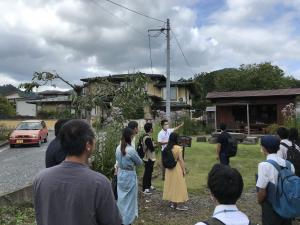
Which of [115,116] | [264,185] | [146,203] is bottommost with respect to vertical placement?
[146,203]

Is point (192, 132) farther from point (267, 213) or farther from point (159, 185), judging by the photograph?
point (267, 213)

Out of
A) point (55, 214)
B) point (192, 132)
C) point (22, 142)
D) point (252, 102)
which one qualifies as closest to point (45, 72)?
point (55, 214)

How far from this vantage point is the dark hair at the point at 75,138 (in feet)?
10.4

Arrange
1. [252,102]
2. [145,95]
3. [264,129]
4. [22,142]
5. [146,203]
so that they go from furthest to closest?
[252,102] < [264,129] < [22,142] < [145,95] < [146,203]

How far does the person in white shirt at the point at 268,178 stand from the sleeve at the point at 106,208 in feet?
8.66

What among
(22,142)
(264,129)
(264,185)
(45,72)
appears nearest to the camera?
(264,185)

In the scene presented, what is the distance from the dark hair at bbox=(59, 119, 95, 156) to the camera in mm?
3176

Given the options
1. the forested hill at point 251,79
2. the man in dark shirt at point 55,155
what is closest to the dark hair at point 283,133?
the man in dark shirt at point 55,155

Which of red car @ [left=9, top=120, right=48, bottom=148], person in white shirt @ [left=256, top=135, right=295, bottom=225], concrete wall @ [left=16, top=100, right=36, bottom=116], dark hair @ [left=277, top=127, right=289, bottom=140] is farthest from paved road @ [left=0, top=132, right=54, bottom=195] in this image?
concrete wall @ [left=16, top=100, right=36, bottom=116]

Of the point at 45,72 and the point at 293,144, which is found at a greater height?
the point at 45,72

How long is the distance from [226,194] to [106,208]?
813 millimetres

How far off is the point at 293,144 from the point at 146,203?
13.1 feet

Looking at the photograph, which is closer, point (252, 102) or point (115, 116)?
point (115, 116)

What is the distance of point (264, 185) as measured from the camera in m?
5.29
